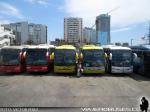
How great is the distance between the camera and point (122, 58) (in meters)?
28.9

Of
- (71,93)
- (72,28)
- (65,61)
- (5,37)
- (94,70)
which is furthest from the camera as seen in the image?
(72,28)

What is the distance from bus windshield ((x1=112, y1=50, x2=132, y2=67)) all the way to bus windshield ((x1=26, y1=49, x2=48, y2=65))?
669cm

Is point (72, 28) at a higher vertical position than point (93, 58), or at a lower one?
higher

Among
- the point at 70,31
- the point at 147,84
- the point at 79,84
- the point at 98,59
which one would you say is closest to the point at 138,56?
the point at 98,59

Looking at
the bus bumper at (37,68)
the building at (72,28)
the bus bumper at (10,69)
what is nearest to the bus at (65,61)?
the bus bumper at (37,68)

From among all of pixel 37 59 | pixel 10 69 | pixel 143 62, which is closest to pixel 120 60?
pixel 143 62

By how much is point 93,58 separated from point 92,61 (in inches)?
13.4

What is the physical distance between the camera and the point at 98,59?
28531 mm

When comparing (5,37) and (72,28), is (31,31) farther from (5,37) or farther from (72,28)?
(5,37)

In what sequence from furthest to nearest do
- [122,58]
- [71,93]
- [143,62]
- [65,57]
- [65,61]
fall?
[143,62], [122,58], [65,57], [65,61], [71,93]

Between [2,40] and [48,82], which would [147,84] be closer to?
[48,82]

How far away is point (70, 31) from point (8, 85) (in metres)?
103

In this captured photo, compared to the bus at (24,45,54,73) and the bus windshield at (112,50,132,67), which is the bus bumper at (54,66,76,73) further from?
the bus windshield at (112,50,132,67)

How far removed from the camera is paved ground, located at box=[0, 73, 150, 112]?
52.1ft
